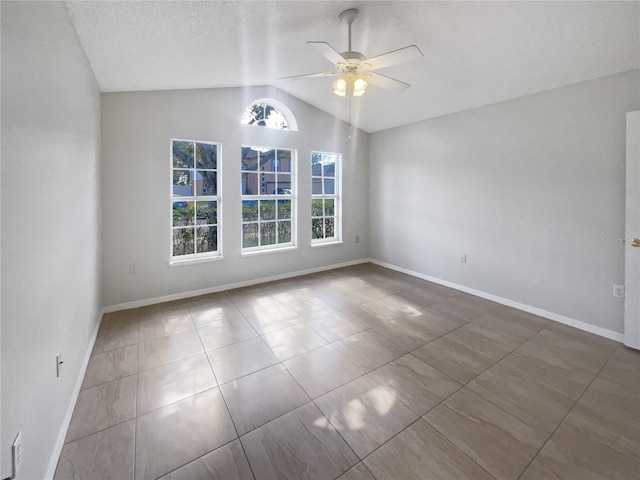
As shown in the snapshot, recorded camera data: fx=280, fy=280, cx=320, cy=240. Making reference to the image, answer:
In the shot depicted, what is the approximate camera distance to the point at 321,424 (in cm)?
171

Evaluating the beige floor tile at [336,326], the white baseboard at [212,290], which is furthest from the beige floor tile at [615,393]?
the white baseboard at [212,290]

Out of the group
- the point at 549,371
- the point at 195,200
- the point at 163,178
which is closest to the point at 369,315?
the point at 549,371

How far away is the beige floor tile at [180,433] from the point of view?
1.46m

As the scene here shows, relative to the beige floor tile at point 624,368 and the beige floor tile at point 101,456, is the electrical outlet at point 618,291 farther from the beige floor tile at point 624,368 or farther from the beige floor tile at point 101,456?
the beige floor tile at point 101,456

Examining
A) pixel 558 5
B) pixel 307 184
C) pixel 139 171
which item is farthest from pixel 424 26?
pixel 139 171

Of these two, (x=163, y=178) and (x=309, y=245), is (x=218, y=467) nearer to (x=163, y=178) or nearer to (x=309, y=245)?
(x=163, y=178)

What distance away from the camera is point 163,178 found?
3541mm

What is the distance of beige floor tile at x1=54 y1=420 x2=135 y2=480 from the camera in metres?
1.39

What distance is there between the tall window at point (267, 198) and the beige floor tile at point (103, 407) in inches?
97.1

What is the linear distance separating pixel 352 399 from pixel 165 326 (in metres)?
2.14

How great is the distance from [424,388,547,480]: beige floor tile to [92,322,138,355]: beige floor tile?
2.66 m

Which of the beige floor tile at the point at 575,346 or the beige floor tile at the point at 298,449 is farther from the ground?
the beige floor tile at the point at 575,346

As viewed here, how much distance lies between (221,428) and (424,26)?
338 cm

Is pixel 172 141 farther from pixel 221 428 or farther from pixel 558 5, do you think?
pixel 558 5
